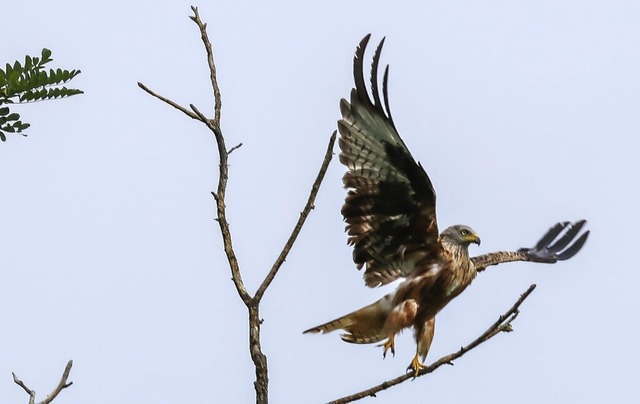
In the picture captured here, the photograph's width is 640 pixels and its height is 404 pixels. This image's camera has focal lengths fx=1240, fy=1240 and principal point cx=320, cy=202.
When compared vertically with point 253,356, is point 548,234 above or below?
above

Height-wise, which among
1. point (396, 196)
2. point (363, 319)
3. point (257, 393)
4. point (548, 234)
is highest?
point (548, 234)

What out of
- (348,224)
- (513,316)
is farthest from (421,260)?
(513,316)

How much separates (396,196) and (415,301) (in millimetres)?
791

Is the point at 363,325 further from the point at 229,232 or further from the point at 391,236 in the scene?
the point at 229,232

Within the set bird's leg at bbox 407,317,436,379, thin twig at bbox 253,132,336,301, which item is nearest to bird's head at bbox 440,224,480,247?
bird's leg at bbox 407,317,436,379

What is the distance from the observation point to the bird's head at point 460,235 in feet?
29.4

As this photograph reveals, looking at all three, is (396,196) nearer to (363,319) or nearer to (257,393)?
(363,319)

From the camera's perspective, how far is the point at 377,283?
8.62 meters

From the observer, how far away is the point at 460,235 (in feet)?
29.5

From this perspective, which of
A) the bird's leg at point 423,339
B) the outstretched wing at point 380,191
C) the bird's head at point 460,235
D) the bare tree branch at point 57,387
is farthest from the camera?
the bird's head at point 460,235

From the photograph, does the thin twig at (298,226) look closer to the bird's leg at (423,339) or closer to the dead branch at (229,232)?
the dead branch at (229,232)

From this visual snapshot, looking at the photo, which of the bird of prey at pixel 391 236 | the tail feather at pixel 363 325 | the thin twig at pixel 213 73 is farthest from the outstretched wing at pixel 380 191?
the thin twig at pixel 213 73

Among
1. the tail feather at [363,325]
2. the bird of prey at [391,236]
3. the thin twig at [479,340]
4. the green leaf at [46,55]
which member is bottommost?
the thin twig at [479,340]

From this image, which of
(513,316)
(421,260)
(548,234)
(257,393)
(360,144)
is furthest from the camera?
(548,234)
